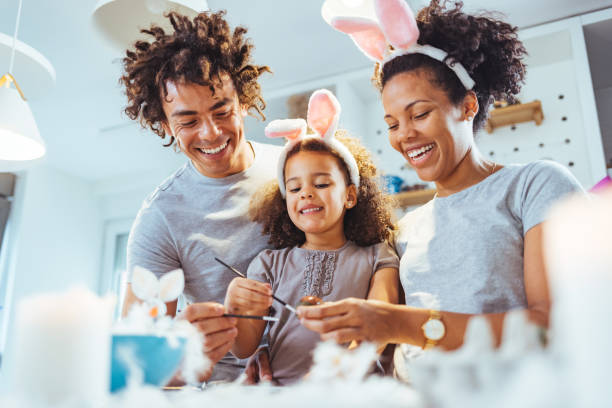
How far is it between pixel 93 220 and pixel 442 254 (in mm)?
4815

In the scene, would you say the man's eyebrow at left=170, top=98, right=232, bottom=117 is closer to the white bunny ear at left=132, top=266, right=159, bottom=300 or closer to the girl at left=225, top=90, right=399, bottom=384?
the girl at left=225, top=90, right=399, bottom=384

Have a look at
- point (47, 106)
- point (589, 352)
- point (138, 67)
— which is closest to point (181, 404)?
point (589, 352)

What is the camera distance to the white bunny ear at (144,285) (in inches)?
28.4

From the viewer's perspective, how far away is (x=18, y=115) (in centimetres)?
180

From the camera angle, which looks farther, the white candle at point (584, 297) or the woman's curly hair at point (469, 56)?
the woman's curly hair at point (469, 56)

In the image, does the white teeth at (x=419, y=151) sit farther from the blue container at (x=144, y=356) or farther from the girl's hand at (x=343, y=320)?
the blue container at (x=144, y=356)

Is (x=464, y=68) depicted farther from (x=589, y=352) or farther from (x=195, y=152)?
(x=589, y=352)

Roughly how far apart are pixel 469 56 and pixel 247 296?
742mm

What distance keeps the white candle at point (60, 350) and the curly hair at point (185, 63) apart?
3.14 ft

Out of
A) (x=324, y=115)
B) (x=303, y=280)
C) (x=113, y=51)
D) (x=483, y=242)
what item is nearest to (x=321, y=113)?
(x=324, y=115)

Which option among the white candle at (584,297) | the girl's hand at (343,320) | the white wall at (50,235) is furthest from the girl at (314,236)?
the white wall at (50,235)

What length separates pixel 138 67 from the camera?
1459mm

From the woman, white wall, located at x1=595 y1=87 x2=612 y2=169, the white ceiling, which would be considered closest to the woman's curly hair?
the woman

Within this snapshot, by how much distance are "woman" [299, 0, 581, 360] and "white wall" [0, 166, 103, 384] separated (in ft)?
12.7
